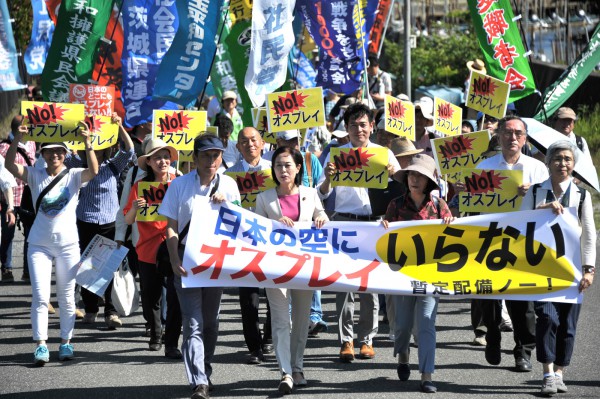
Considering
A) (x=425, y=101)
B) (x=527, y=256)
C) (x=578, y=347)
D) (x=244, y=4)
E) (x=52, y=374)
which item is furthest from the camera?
(x=244, y=4)

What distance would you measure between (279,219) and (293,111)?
108 inches

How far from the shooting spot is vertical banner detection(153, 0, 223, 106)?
39.4ft

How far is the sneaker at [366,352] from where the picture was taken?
30.6ft

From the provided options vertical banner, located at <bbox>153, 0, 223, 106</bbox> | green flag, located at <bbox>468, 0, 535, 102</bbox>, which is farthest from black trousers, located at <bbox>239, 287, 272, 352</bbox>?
green flag, located at <bbox>468, 0, 535, 102</bbox>

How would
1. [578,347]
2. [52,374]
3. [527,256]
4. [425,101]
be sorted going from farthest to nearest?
[425,101]
[578,347]
[52,374]
[527,256]

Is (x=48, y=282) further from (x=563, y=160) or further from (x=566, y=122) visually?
(x=566, y=122)

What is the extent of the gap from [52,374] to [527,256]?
3.90 meters

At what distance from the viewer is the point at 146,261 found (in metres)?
9.87

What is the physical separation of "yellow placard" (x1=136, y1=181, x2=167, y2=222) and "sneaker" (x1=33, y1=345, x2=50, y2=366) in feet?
4.55

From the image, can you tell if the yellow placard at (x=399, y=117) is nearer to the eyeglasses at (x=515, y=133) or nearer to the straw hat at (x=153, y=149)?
the eyeglasses at (x=515, y=133)

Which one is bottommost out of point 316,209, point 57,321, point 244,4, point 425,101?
point 57,321

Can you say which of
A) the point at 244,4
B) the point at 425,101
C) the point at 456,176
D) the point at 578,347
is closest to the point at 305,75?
the point at 244,4

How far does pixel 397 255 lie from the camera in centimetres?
827

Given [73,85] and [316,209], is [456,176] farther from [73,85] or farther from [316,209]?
[73,85]
